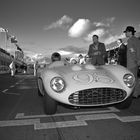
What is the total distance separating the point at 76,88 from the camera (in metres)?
3.47

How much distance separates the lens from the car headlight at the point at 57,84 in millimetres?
3561

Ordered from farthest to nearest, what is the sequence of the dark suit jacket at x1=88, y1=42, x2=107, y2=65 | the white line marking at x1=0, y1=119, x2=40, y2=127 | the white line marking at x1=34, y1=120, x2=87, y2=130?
the dark suit jacket at x1=88, y1=42, x2=107, y2=65 → the white line marking at x1=0, y1=119, x2=40, y2=127 → the white line marking at x1=34, y1=120, x2=87, y2=130

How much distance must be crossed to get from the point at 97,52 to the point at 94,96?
2.89 m

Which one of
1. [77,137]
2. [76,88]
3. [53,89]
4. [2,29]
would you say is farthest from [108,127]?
[2,29]

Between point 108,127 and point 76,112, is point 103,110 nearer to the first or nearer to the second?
point 76,112

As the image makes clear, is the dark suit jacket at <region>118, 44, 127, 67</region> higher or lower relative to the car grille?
higher

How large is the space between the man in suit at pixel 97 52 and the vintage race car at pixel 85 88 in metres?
2.31

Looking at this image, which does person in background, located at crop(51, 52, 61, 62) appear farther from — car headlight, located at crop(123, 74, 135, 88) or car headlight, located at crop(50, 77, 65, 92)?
car headlight, located at crop(123, 74, 135, 88)

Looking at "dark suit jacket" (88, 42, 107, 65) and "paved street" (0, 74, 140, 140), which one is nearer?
"paved street" (0, 74, 140, 140)

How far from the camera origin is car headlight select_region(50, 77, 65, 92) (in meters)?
3.56

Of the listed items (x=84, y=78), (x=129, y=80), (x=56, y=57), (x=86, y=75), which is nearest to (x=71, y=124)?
(x=84, y=78)

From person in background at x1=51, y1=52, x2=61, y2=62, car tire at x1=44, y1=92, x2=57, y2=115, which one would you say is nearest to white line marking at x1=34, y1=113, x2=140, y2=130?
car tire at x1=44, y1=92, x2=57, y2=115

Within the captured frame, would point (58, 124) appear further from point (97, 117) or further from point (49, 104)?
point (97, 117)

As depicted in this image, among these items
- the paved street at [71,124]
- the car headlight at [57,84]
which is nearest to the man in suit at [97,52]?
the paved street at [71,124]
